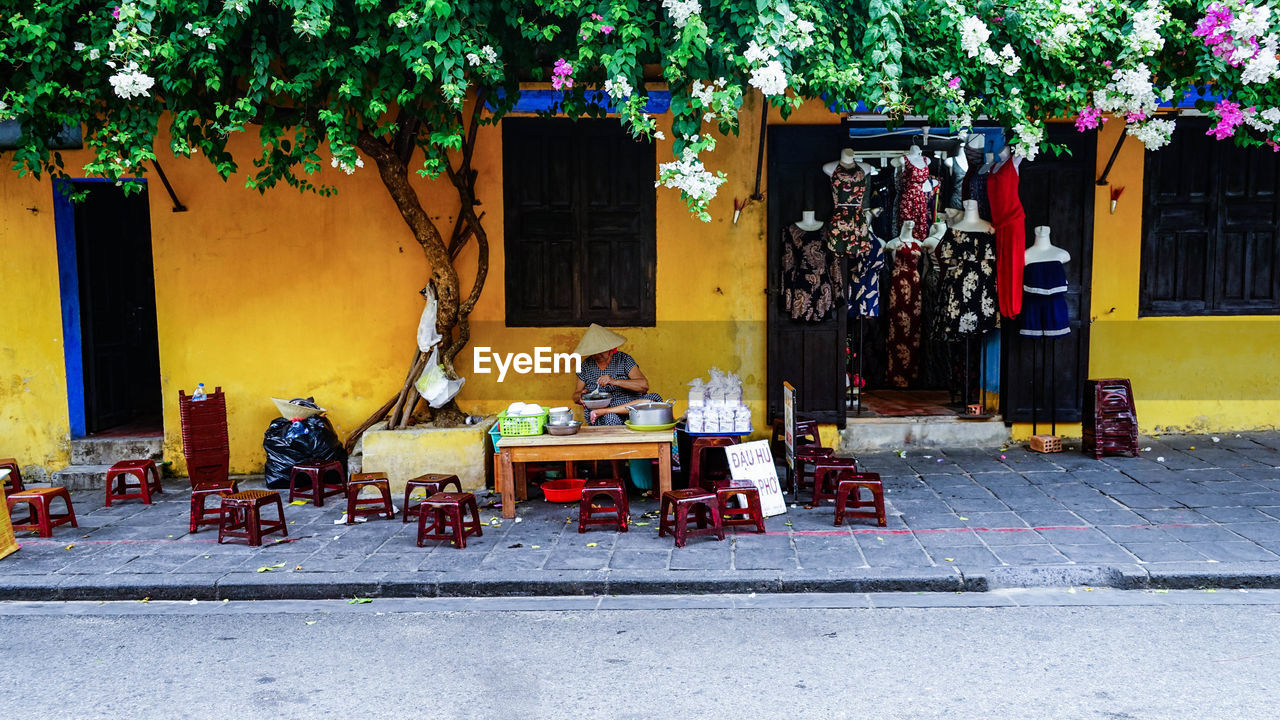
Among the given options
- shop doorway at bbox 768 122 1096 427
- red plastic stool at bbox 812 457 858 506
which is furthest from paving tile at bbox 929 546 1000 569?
shop doorway at bbox 768 122 1096 427

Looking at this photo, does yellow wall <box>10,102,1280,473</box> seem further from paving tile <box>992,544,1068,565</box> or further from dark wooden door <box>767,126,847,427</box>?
paving tile <box>992,544,1068,565</box>

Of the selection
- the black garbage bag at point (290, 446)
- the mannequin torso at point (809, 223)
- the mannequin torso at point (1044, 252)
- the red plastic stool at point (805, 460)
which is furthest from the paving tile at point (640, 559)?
the mannequin torso at point (1044, 252)

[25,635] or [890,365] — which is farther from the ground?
[890,365]

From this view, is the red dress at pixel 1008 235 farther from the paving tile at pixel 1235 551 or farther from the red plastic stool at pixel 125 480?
the red plastic stool at pixel 125 480

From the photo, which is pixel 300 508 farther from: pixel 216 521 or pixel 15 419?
pixel 15 419

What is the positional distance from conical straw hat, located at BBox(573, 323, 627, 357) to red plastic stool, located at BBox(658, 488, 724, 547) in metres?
1.91

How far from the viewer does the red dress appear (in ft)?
31.0

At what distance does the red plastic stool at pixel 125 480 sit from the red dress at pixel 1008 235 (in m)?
8.85

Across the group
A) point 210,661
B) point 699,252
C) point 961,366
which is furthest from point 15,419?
point 961,366

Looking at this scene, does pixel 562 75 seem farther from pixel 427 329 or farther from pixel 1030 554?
A: pixel 1030 554

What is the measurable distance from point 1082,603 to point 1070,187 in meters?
5.62

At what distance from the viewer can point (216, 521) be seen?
300 inches

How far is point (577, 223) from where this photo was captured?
955cm

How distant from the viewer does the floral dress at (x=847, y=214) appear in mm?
9336
